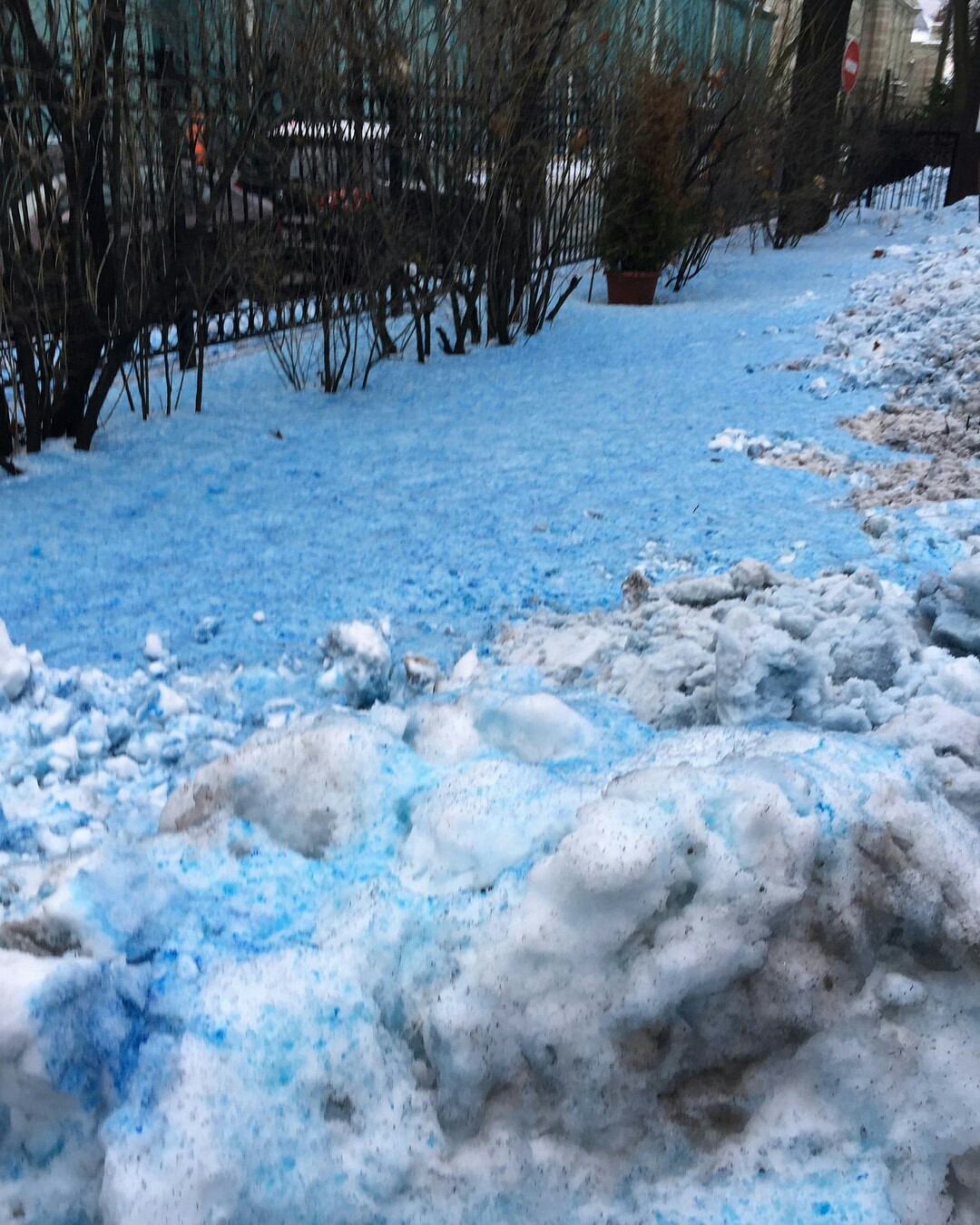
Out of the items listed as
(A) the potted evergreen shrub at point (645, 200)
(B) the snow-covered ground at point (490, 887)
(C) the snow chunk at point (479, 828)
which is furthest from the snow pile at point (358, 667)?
(A) the potted evergreen shrub at point (645, 200)

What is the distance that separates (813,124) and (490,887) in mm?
14163

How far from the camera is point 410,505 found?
4133 mm

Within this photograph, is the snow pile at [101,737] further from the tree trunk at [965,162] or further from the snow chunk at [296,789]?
the tree trunk at [965,162]

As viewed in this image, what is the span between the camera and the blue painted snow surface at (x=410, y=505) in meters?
3.20

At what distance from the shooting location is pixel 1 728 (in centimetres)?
246

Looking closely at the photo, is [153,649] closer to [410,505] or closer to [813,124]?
[410,505]

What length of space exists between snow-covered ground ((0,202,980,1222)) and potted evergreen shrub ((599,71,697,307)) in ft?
19.5

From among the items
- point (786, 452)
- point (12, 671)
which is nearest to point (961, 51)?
point (786, 452)

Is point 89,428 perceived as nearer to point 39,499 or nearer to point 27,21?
point 39,499

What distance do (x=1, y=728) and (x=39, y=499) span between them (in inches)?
71.9

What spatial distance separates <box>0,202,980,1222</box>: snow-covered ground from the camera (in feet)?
4.51

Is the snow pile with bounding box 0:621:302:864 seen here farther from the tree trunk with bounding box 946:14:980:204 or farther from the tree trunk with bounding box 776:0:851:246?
the tree trunk with bounding box 946:14:980:204

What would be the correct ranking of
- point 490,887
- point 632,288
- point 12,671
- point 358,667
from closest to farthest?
1. point 490,887
2. point 12,671
3. point 358,667
4. point 632,288

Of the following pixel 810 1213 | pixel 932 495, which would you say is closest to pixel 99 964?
pixel 810 1213
